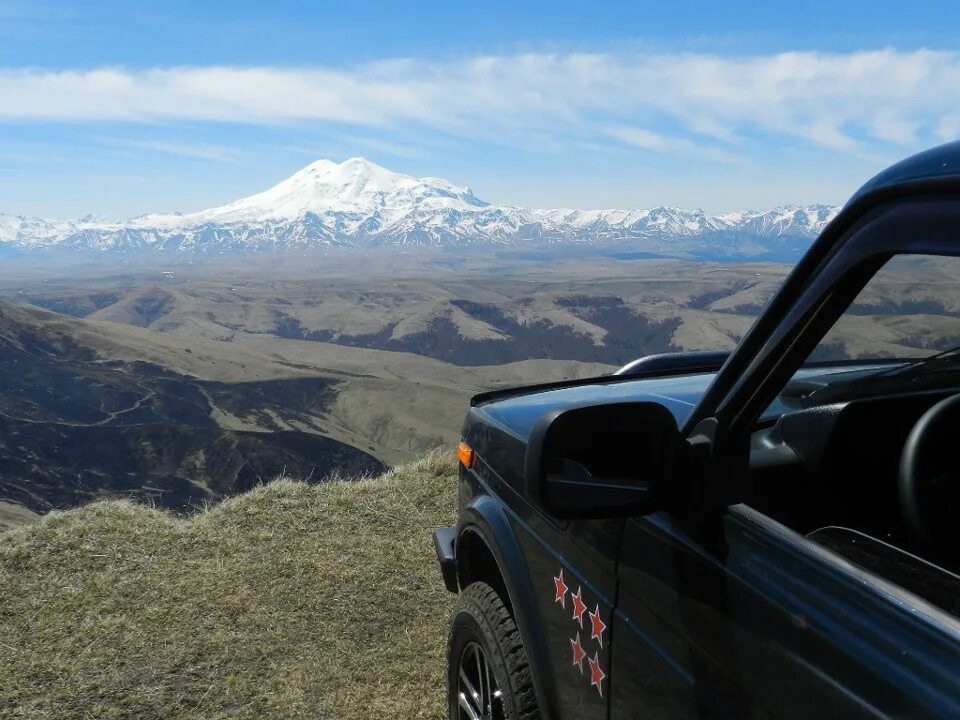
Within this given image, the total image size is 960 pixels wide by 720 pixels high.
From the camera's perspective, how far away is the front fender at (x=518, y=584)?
7.98 feet

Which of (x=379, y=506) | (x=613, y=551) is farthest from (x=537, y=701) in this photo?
(x=379, y=506)

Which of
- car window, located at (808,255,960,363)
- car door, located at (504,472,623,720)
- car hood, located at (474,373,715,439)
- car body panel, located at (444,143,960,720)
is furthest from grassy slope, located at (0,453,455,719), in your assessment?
car window, located at (808,255,960,363)

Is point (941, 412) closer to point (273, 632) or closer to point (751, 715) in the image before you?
point (751, 715)

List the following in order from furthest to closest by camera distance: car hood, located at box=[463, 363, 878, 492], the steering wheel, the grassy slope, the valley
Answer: the valley
the grassy slope
car hood, located at box=[463, 363, 878, 492]
the steering wheel

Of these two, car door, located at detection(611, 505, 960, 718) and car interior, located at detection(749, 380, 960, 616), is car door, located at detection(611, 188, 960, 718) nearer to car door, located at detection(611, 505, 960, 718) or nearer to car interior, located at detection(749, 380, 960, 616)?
car door, located at detection(611, 505, 960, 718)

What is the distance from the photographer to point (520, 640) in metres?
2.66

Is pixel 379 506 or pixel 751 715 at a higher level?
pixel 751 715

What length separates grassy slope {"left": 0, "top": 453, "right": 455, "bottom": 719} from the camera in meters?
4.44

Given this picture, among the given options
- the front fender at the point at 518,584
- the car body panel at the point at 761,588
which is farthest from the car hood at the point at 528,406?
the car body panel at the point at 761,588

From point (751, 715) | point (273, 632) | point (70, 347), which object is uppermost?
point (751, 715)

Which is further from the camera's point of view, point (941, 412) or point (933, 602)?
point (941, 412)

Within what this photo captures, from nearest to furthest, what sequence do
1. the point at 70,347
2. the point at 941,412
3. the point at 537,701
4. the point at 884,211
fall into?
the point at 884,211
the point at 941,412
the point at 537,701
the point at 70,347

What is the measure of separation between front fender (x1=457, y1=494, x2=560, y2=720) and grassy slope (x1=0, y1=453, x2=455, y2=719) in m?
1.90

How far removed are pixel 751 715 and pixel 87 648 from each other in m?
4.47
